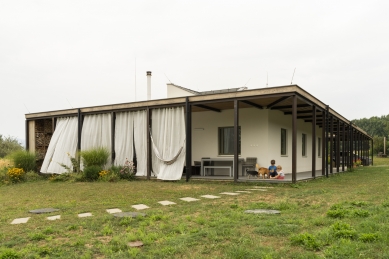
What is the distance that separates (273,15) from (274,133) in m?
5.27

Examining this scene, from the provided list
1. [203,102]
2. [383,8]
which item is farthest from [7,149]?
[383,8]

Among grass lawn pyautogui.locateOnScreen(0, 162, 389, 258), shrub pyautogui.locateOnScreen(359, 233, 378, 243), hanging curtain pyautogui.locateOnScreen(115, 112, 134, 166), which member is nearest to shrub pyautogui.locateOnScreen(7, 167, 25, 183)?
hanging curtain pyautogui.locateOnScreen(115, 112, 134, 166)

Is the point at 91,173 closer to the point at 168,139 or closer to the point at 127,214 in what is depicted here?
Answer: the point at 168,139

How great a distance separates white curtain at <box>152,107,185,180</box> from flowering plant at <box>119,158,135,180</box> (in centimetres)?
85

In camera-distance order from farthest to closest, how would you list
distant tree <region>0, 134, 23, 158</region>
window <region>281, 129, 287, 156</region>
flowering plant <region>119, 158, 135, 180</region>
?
distant tree <region>0, 134, 23, 158</region>, window <region>281, 129, 287, 156</region>, flowering plant <region>119, 158, 135, 180</region>

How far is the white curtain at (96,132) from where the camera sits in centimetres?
1247

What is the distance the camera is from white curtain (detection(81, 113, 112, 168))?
1247 cm

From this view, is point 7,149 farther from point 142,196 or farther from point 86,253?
point 86,253

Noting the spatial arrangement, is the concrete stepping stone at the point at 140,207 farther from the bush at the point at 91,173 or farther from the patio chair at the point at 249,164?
the patio chair at the point at 249,164

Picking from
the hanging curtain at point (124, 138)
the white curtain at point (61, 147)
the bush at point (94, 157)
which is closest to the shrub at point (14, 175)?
the white curtain at point (61, 147)

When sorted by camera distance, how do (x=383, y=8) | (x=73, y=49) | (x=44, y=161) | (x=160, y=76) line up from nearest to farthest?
(x=383, y=8)
(x=44, y=161)
(x=73, y=49)
(x=160, y=76)

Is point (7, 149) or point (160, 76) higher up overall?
point (160, 76)

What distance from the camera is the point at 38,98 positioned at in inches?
818

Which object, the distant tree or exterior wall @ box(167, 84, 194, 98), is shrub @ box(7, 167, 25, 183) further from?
the distant tree
